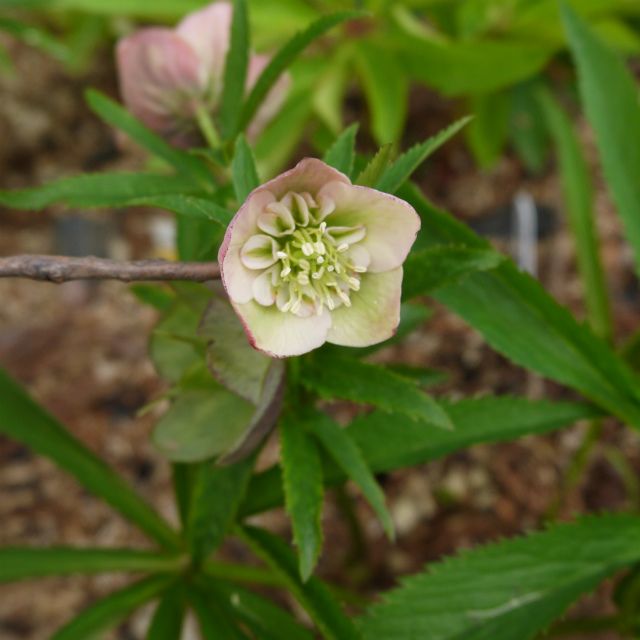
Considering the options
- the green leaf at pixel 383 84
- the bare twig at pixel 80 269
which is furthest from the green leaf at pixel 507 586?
the green leaf at pixel 383 84

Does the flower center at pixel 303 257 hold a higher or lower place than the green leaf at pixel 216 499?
higher

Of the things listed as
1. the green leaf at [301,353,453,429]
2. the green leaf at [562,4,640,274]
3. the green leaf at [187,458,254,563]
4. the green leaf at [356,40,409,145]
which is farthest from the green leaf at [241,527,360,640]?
the green leaf at [356,40,409,145]

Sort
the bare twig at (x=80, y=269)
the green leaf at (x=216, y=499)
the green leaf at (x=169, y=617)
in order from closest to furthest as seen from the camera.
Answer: the bare twig at (x=80, y=269), the green leaf at (x=216, y=499), the green leaf at (x=169, y=617)

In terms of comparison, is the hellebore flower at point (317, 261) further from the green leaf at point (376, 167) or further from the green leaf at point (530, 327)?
the green leaf at point (530, 327)

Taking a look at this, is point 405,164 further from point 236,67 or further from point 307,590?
point 307,590

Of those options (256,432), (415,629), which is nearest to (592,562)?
(415,629)

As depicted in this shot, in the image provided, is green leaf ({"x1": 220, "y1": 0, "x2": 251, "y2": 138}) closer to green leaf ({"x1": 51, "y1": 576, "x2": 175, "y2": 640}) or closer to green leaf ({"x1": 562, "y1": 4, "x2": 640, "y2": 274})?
green leaf ({"x1": 562, "y1": 4, "x2": 640, "y2": 274})
